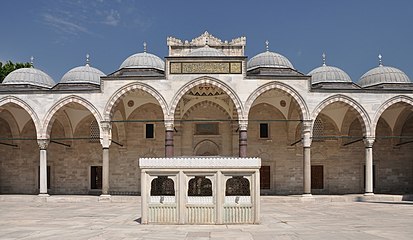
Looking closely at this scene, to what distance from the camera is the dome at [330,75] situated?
835 inches

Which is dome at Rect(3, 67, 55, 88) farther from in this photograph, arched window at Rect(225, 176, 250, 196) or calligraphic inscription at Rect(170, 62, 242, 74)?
arched window at Rect(225, 176, 250, 196)

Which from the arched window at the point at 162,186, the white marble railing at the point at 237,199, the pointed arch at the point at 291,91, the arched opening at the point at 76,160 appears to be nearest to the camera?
the white marble railing at the point at 237,199

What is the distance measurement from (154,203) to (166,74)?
28.6 feet

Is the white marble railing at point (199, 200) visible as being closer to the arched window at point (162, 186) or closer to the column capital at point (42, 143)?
the arched window at point (162, 186)

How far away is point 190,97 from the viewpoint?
20.7m

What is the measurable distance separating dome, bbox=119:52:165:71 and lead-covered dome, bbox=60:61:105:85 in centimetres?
149

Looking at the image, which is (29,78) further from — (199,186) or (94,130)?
(199,186)

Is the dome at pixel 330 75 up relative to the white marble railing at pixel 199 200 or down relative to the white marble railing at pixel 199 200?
up

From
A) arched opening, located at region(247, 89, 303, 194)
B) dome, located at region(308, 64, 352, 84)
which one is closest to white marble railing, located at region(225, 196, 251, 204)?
arched opening, located at region(247, 89, 303, 194)

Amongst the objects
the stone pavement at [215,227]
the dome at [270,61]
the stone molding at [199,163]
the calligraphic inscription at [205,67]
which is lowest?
the stone pavement at [215,227]

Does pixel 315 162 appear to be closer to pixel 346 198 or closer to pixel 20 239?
A: pixel 346 198

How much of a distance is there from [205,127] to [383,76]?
9.53m

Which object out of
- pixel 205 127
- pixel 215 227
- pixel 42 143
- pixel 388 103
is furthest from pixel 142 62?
pixel 215 227

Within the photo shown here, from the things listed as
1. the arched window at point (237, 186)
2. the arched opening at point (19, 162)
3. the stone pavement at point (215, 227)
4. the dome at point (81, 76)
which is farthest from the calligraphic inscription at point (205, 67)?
the arched opening at point (19, 162)
